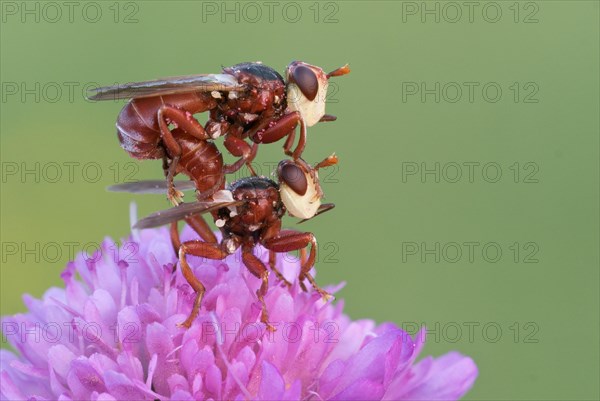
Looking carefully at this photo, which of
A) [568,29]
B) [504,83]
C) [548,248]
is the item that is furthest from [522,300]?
[568,29]

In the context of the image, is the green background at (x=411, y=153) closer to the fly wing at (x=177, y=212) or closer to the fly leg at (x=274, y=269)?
the fly leg at (x=274, y=269)

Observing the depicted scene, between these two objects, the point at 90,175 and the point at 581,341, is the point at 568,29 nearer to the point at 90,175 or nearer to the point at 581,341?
the point at 581,341

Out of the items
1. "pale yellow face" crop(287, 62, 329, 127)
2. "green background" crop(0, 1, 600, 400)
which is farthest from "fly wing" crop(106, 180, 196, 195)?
"green background" crop(0, 1, 600, 400)

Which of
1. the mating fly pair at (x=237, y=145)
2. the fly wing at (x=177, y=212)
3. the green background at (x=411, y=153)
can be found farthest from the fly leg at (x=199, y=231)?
the green background at (x=411, y=153)

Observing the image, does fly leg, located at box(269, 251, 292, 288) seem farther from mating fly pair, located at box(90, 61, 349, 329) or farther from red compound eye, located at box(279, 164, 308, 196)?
red compound eye, located at box(279, 164, 308, 196)

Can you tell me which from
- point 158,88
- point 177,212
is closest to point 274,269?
point 177,212

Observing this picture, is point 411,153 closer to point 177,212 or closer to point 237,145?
point 237,145

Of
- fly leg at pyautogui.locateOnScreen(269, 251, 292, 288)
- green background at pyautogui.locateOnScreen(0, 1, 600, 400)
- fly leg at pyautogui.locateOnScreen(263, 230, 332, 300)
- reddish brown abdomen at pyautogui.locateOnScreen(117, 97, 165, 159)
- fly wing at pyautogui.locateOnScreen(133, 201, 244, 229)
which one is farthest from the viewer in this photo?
green background at pyautogui.locateOnScreen(0, 1, 600, 400)
